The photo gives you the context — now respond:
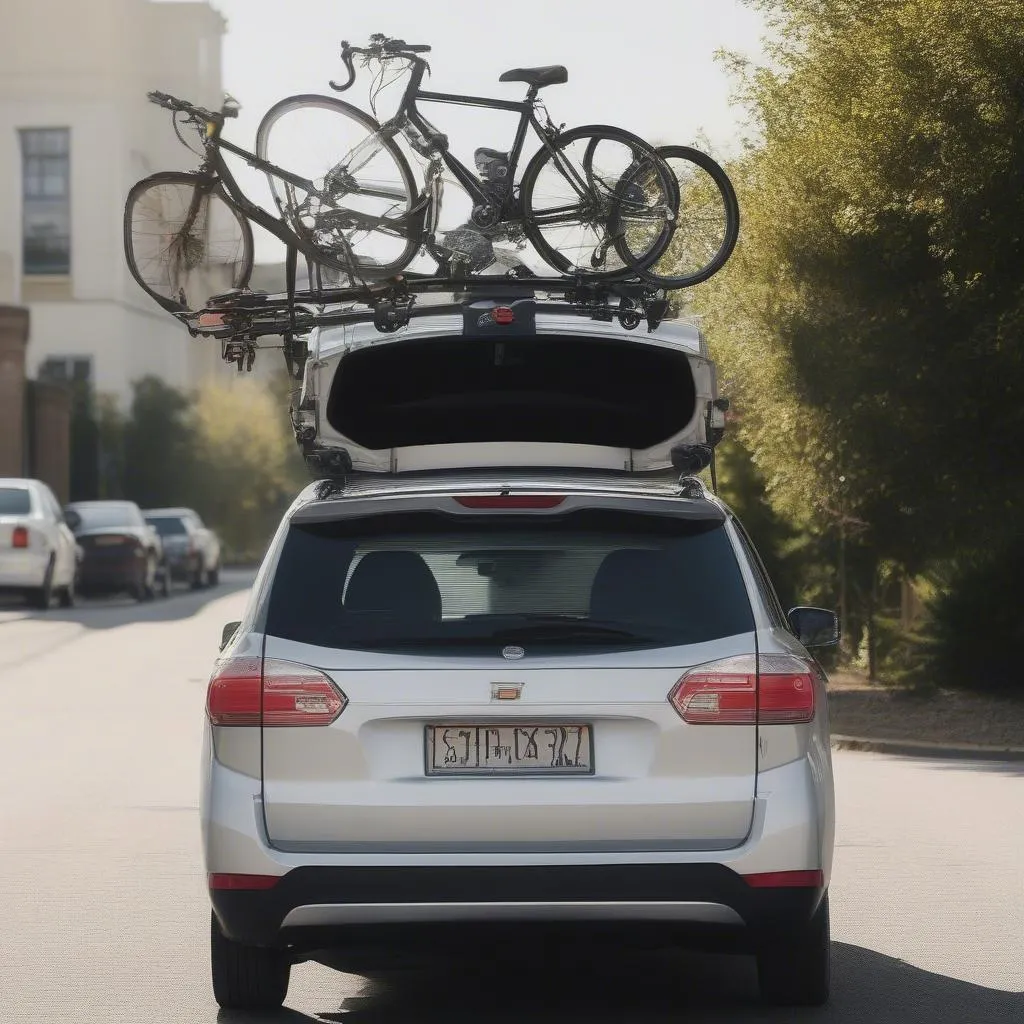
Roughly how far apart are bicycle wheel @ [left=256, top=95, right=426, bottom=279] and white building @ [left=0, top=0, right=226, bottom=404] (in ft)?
292

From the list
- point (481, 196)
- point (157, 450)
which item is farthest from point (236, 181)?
point (157, 450)

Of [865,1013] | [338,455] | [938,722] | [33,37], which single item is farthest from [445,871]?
[33,37]

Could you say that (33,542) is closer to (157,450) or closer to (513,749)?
(513,749)

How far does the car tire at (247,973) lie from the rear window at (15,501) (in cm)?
2925

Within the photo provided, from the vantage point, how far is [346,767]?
6.36 m

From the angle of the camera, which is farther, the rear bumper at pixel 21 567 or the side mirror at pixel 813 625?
the rear bumper at pixel 21 567

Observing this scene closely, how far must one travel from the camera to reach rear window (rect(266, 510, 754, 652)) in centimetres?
646

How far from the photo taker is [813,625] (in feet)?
26.6

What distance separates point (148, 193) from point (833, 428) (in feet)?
26.6

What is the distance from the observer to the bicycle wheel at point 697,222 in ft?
38.7

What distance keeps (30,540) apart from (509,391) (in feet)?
85.9

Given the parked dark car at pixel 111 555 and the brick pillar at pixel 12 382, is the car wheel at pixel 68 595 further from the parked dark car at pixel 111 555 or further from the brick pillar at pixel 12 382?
the brick pillar at pixel 12 382

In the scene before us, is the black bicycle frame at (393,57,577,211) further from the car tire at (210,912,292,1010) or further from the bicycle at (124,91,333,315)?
the car tire at (210,912,292,1010)

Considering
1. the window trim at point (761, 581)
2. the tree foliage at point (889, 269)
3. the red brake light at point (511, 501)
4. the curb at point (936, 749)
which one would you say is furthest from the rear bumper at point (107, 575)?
the red brake light at point (511, 501)
